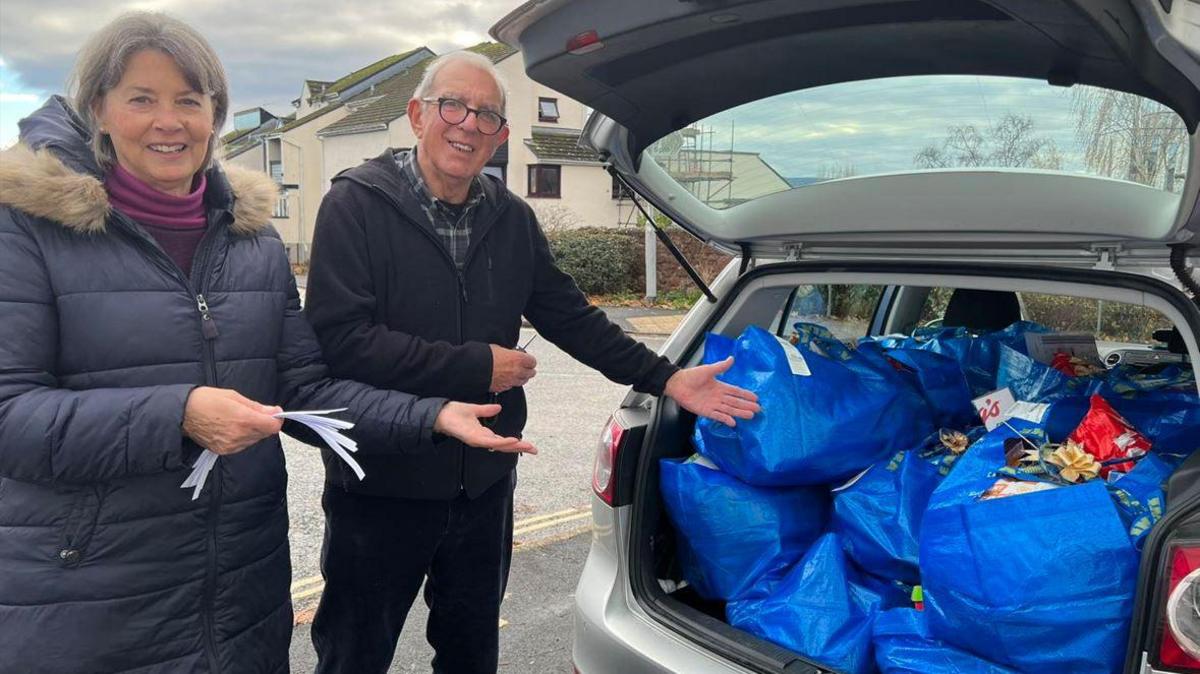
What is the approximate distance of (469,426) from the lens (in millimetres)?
1833

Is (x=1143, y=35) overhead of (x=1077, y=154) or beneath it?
overhead

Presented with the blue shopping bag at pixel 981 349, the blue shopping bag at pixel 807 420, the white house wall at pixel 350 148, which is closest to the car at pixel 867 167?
the blue shopping bag at pixel 807 420

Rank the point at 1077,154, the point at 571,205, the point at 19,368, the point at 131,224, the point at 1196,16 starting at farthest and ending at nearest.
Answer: the point at 571,205 → the point at 1077,154 → the point at 131,224 → the point at 19,368 → the point at 1196,16

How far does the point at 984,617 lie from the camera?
145 centimetres

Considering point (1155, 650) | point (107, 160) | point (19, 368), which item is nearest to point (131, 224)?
point (107, 160)

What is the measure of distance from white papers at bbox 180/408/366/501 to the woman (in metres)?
0.03

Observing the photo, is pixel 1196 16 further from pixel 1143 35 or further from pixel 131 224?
pixel 131 224

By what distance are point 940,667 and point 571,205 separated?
76.3 feet

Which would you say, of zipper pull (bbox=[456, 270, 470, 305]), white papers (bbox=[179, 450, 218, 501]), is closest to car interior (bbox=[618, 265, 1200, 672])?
zipper pull (bbox=[456, 270, 470, 305])

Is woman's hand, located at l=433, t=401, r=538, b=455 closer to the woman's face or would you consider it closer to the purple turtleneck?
the purple turtleneck

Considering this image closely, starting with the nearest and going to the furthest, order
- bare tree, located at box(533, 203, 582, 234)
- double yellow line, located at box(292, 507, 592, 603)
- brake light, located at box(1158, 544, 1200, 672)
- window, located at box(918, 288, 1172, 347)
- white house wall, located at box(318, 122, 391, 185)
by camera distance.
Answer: brake light, located at box(1158, 544, 1200, 672) < window, located at box(918, 288, 1172, 347) < double yellow line, located at box(292, 507, 592, 603) < bare tree, located at box(533, 203, 582, 234) < white house wall, located at box(318, 122, 391, 185)

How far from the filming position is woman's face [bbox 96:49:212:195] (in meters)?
1.56

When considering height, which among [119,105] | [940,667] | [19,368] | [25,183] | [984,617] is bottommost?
[940,667]

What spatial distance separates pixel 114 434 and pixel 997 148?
5.93 ft
